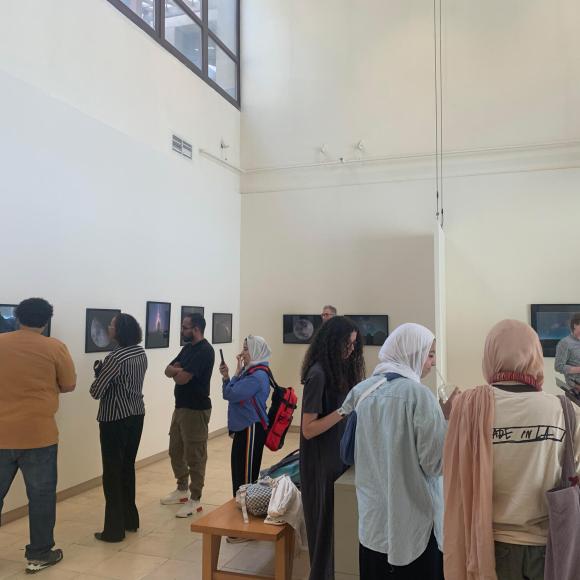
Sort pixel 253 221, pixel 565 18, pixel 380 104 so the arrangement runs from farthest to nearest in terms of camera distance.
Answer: pixel 253 221
pixel 380 104
pixel 565 18

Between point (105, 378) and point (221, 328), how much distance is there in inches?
194

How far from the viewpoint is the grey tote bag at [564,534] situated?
181cm

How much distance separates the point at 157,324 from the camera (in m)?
7.61

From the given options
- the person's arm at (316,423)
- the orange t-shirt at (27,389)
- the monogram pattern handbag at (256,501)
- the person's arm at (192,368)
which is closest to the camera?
the person's arm at (316,423)

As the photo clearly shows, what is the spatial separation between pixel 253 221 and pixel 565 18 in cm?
608

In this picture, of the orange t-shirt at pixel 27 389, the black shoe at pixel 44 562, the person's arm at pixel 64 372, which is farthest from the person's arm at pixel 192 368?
the black shoe at pixel 44 562

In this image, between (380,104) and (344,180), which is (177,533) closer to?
(344,180)

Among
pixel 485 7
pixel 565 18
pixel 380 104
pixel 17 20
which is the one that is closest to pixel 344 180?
pixel 380 104

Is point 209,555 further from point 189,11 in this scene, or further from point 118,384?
point 189,11

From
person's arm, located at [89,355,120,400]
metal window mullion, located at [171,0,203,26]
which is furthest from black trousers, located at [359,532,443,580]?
metal window mullion, located at [171,0,203,26]

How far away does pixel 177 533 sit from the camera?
4977 mm

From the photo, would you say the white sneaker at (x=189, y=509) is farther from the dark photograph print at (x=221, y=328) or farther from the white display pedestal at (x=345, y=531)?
the dark photograph print at (x=221, y=328)

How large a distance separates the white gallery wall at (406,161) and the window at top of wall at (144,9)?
2.79m

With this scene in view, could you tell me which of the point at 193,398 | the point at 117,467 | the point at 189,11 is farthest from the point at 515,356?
the point at 189,11
